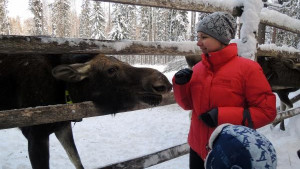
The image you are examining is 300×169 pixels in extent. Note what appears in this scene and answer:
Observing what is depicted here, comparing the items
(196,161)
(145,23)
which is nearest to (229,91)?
(196,161)

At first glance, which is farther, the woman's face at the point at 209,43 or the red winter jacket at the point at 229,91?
the woman's face at the point at 209,43

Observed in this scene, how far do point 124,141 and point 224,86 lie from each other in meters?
5.30

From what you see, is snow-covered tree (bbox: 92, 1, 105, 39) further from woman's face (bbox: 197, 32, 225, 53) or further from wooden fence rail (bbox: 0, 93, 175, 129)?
woman's face (bbox: 197, 32, 225, 53)

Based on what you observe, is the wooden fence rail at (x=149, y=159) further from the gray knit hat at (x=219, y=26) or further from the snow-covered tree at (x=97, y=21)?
the snow-covered tree at (x=97, y=21)

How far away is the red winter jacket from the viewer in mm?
1881

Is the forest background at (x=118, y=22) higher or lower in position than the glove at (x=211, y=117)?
higher

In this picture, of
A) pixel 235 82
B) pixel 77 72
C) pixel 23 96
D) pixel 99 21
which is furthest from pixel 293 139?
pixel 99 21

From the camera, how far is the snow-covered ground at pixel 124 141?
5.02 m

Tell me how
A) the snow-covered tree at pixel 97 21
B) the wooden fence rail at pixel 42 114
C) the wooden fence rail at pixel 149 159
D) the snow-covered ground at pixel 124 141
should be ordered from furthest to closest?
the snow-covered tree at pixel 97 21, the snow-covered ground at pixel 124 141, the wooden fence rail at pixel 149 159, the wooden fence rail at pixel 42 114

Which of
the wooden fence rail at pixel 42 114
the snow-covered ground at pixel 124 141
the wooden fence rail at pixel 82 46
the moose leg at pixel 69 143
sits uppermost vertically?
the wooden fence rail at pixel 82 46

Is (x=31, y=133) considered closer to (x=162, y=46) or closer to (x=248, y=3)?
(x=162, y=46)

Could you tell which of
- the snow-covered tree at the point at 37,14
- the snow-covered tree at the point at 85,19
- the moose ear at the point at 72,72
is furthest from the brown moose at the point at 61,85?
the snow-covered tree at the point at 85,19

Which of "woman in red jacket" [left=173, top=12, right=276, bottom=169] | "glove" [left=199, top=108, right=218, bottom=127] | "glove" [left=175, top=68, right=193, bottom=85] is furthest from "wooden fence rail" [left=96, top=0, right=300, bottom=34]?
"glove" [left=199, top=108, right=218, bottom=127]

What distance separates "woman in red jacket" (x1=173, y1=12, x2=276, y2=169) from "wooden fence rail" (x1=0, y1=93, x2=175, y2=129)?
2.94 ft
